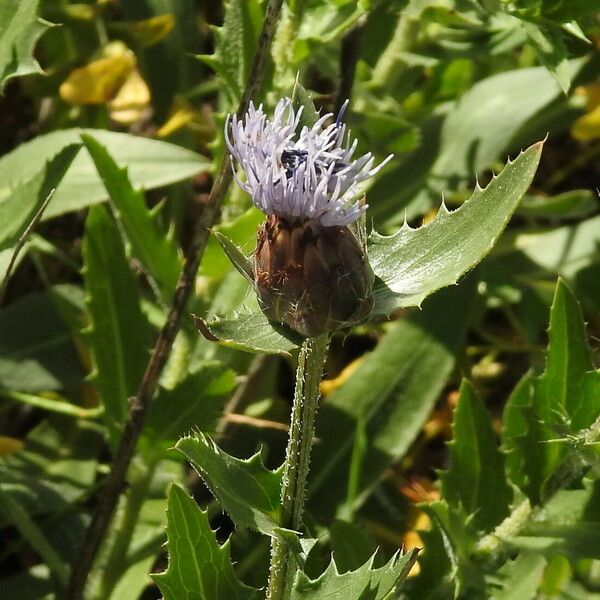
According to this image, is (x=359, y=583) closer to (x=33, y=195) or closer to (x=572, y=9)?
(x=33, y=195)

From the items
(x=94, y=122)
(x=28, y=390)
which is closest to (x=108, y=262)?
(x=28, y=390)

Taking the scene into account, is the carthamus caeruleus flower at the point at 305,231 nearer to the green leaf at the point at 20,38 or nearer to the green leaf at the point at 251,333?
the green leaf at the point at 251,333

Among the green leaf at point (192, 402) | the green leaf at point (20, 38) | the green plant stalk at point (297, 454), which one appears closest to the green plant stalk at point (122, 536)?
the green leaf at point (192, 402)

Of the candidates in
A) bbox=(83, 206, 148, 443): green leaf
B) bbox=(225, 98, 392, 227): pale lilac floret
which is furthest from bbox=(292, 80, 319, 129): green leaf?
bbox=(83, 206, 148, 443): green leaf

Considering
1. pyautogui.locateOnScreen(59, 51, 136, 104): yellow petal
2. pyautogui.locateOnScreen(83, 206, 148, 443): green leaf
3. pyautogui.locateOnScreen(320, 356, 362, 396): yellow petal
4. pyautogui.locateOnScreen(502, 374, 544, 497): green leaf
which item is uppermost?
pyautogui.locateOnScreen(59, 51, 136, 104): yellow petal

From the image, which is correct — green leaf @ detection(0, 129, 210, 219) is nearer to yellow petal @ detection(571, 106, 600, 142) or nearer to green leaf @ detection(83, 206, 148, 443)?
green leaf @ detection(83, 206, 148, 443)

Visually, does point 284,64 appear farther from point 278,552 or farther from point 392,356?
point 278,552
